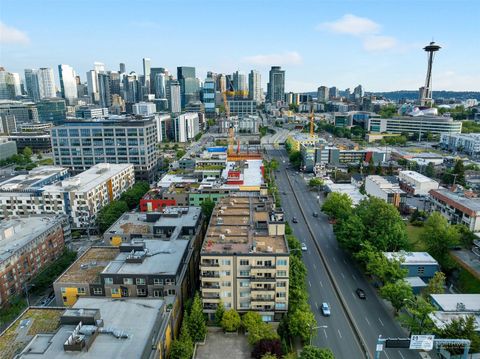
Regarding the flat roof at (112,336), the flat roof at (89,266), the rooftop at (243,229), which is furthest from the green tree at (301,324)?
the flat roof at (89,266)

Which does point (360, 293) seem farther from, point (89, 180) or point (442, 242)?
point (89, 180)

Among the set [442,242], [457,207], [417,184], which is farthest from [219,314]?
[417,184]

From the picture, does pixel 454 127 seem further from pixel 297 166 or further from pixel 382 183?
pixel 382 183

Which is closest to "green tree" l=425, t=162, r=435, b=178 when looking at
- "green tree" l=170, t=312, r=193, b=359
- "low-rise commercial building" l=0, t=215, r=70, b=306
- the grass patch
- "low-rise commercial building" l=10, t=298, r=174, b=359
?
the grass patch

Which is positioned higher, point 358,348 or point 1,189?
point 1,189

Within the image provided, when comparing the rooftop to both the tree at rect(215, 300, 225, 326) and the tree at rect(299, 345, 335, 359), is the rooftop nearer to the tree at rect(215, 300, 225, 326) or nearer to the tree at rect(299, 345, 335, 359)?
the tree at rect(215, 300, 225, 326)

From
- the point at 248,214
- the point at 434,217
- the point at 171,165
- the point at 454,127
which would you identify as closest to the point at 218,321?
the point at 248,214

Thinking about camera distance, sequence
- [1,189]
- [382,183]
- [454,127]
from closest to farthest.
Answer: [1,189] → [382,183] → [454,127]
